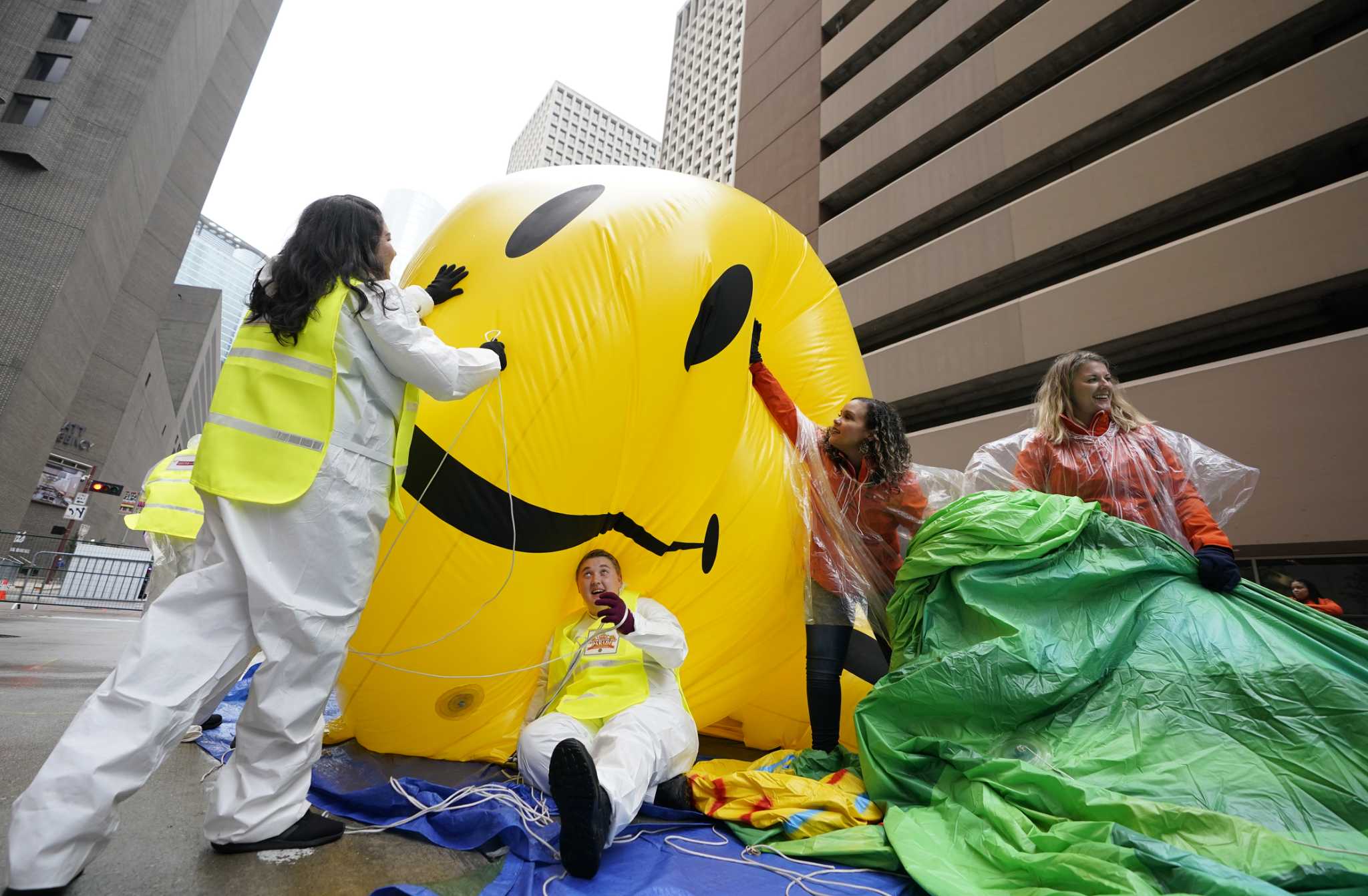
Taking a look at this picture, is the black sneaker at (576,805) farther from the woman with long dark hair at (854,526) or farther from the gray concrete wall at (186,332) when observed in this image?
the gray concrete wall at (186,332)

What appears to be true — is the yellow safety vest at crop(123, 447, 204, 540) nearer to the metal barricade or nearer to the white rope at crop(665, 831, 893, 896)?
the white rope at crop(665, 831, 893, 896)

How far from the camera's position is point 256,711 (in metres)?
1.48

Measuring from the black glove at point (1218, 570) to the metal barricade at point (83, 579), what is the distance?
15148 millimetres

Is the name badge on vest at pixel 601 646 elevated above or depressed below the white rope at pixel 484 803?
above

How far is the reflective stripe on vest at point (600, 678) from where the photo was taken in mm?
2039

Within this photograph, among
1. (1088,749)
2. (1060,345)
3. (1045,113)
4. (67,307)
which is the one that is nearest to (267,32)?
(67,307)

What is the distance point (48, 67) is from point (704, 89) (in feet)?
140

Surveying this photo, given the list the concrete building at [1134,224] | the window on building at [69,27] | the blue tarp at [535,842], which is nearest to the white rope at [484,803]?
the blue tarp at [535,842]

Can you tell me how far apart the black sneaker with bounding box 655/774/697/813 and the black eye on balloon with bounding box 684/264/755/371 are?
56.7 inches

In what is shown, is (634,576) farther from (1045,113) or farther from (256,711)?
(1045,113)

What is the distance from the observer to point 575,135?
Result: 6938 cm

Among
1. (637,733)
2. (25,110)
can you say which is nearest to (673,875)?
(637,733)

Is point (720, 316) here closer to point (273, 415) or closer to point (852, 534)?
point (852, 534)

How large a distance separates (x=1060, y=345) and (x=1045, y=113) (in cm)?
410
